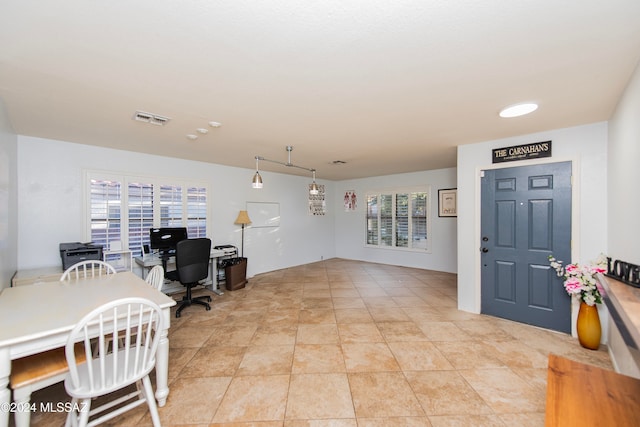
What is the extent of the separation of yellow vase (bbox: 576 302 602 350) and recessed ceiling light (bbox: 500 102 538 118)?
6.82 feet

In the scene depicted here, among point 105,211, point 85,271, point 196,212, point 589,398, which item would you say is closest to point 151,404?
point 85,271

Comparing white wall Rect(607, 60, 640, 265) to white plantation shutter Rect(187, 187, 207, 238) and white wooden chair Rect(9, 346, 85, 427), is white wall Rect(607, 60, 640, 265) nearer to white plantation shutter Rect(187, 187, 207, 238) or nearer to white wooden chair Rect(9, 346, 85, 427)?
white wooden chair Rect(9, 346, 85, 427)

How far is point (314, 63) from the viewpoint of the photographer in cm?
157

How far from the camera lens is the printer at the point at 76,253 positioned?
3039 mm

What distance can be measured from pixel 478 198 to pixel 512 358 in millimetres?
1878

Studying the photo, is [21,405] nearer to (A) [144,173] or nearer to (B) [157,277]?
(B) [157,277]

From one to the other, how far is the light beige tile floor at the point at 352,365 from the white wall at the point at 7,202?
1.28 m

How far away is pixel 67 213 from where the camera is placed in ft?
11.1

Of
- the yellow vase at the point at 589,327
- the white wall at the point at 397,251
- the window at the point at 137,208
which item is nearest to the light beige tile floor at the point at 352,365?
the yellow vase at the point at 589,327

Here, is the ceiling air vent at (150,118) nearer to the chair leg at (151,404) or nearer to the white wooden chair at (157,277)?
the white wooden chair at (157,277)

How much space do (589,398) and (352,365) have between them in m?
1.61

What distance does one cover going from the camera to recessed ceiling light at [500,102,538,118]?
2.21 meters

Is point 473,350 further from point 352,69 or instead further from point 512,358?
point 352,69

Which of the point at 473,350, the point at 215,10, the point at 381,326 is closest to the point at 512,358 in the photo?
the point at 473,350
